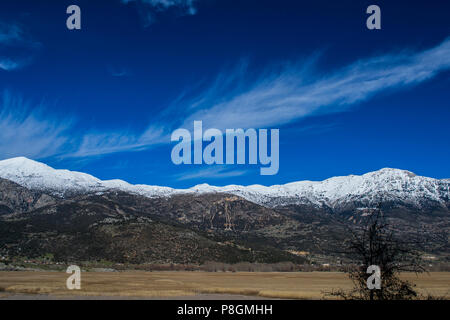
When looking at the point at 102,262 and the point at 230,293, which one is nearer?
the point at 230,293

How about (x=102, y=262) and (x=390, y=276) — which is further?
(x=102, y=262)

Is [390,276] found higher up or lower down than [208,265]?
higher up
